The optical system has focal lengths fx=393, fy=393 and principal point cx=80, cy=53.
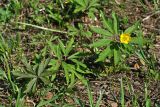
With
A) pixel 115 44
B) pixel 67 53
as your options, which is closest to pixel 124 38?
pixel 115 44

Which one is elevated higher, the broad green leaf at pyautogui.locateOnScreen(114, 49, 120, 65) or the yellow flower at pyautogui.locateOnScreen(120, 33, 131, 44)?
the yellow flower at pyautogui.locateOnScreen(120, 33, 131, 44)

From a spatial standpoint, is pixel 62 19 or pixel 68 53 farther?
pixel 62 19

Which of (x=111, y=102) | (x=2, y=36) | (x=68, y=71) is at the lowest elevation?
(x=111, y=102)

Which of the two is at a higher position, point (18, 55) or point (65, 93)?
point (18, 55)

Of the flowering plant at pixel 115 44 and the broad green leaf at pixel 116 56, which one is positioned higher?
the flowering plant at pixel 115 44

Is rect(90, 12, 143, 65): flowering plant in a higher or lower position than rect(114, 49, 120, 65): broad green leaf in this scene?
higher

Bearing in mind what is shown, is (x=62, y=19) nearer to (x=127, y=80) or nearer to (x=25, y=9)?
(x=25, y=9)

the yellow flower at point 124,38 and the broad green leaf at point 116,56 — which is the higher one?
the yellow flower at point 124,38

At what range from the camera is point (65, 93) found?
9.34 ft

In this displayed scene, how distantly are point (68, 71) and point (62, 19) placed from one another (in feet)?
2.51

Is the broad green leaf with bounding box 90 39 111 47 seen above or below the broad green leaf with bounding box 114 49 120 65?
above

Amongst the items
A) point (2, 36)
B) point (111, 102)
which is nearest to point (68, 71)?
point (111, 102)

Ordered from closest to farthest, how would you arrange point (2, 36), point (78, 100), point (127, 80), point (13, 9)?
1. point (78, 100)
2. point (127, 80)
3. point (2, 36)
4. point (13, 9)

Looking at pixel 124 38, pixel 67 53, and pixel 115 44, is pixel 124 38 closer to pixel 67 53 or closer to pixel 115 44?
pixel 115 44
